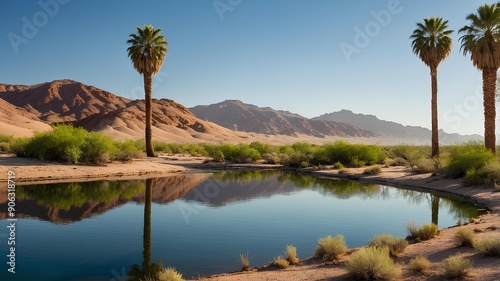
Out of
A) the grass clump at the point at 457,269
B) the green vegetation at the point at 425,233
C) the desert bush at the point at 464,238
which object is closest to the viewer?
the grass clump at the point at 457,269

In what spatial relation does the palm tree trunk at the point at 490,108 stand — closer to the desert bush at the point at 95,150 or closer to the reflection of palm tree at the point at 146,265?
the reflection of palm tree at the point at 146,265

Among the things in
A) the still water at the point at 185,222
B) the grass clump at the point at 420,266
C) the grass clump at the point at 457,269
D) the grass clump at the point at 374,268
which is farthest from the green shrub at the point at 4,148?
the grass clump at the point at 457,269

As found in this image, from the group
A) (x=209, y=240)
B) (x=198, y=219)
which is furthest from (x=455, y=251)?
(x=198, y=219)

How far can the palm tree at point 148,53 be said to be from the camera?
4884cm

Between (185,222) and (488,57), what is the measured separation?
28.4m

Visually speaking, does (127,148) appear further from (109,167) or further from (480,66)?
(480,66)

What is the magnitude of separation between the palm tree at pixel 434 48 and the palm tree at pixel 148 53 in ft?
93.9

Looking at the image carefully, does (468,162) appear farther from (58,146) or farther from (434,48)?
(58,146)

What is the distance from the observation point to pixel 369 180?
33250 millimetres

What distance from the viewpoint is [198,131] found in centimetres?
14200

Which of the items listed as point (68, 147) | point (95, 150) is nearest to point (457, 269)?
point (68, 147)

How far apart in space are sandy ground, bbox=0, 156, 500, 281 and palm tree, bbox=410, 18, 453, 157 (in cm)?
826

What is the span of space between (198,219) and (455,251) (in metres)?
9.95

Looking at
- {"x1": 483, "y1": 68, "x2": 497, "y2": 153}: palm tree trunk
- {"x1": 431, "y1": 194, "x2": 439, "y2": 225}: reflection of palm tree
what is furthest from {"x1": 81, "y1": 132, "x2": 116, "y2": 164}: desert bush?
{"x1": 483, "y1": 68, "x2": 497, "y2": 153}: palm tree trunk
